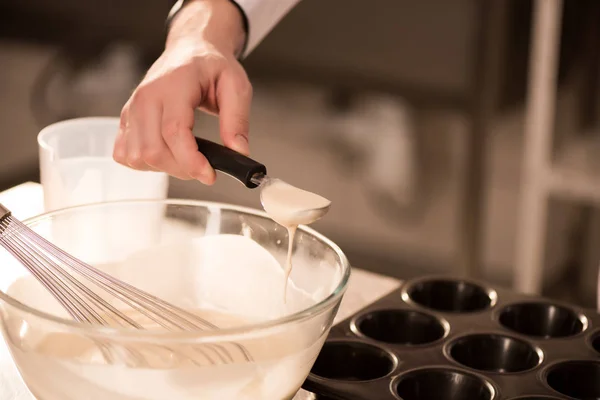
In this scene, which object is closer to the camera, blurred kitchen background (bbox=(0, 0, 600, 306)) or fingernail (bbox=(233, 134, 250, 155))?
fingernail (bbox=(233, 134, 250, 155))

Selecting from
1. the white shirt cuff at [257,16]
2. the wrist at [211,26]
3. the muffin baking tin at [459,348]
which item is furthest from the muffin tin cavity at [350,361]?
the white shirt cuff at [257,16]

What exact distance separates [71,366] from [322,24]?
5.75ft

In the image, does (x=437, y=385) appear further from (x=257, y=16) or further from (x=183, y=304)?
(x=257, y=16)

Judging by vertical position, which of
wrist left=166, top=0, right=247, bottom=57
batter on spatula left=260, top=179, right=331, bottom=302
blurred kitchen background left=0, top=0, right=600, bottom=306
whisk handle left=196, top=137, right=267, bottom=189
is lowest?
blurred kitchen background left=0, top=0, right=600, bottom=306

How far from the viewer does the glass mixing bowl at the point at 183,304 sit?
2.22 ft

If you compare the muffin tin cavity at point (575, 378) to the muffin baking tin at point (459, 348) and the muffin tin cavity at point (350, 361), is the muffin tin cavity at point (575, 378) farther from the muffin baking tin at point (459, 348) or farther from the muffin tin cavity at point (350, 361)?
the muffin tin cavity at point (350, 361)

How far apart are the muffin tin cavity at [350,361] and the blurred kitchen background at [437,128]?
1.28 metres

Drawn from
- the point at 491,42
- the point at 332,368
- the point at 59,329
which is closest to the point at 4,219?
the point at 59,329

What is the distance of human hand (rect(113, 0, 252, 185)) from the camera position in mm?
Answer: 964

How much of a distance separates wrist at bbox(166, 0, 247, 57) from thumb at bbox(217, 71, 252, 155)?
0.10 meters

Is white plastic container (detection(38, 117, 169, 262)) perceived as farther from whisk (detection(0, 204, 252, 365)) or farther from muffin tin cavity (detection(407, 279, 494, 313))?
muffin tin cavity (detection(407, 279, 494, 313))

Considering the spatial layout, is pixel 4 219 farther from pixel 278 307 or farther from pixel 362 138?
pixel 362 138

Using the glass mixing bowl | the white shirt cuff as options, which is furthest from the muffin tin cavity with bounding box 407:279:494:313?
the white shirt cuff

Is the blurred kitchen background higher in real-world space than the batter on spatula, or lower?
lower
